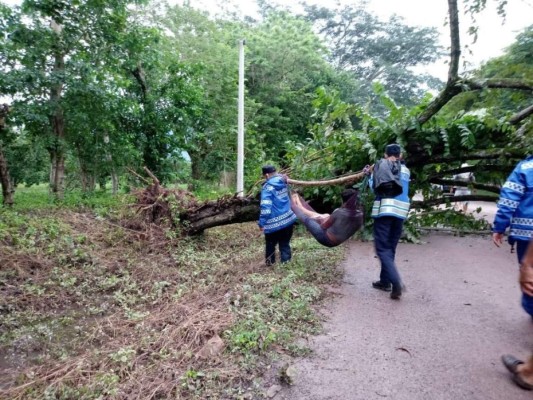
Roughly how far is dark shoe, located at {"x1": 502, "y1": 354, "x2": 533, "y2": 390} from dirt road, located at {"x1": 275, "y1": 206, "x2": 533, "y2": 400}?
51 mm

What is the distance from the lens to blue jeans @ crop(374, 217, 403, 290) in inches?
175

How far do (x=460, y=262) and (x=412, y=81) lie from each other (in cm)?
2671

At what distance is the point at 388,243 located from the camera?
14.9 feet

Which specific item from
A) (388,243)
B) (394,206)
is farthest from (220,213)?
(394,206)

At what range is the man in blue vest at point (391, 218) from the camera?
4434mm

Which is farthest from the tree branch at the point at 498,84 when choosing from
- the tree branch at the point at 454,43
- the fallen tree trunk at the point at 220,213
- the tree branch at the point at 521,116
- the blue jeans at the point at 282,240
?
the fallen tree trunk at the point at 220,213

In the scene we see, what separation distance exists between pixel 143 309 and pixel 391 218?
10.2 ft

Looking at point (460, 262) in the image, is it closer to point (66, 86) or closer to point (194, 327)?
point (194, 327)

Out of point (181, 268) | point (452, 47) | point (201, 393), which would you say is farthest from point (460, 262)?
point (201, 393)

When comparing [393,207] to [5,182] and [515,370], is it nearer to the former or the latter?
[515,370]

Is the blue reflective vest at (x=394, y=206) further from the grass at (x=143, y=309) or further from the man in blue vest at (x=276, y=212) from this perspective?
the man in blue vest at (x=276, y=212)

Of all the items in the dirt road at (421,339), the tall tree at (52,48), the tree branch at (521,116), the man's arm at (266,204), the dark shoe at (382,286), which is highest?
the tall tree at (52,48)

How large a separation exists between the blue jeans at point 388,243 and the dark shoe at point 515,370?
157 centimetres

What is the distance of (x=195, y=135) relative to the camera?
593 inches
